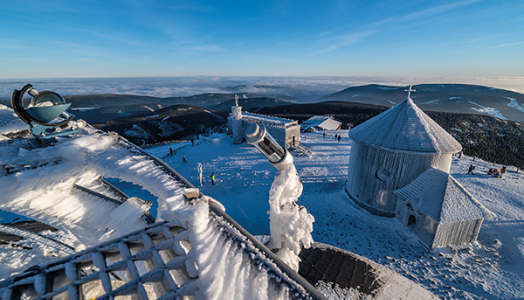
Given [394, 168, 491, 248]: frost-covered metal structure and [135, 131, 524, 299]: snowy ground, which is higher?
[394, 168, 491, 248]: frost-covered metal structure

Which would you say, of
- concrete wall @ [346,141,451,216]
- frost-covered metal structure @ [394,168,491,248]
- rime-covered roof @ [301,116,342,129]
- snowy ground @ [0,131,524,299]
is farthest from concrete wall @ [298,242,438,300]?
rime-covered roof @ [301,116,342,129]

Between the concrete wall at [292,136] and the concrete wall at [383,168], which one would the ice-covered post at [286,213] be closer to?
the concrete wall at [383,168]

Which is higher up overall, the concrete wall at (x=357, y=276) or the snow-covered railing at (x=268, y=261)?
the snow-covered railing at (x=268, y=261)

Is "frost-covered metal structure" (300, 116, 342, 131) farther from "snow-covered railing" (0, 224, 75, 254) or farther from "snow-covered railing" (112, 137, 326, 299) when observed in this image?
"snow-covered railing" (112, 137, 326, 299)

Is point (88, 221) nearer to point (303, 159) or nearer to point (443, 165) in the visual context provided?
point (443, 165)

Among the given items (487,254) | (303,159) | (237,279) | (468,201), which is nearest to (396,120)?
(468,201)

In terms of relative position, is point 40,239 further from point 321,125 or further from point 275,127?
point 321,125

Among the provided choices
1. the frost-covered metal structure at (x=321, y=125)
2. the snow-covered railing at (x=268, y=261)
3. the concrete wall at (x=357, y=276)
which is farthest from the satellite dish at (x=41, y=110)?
the frost-covered metal structure at (x=321, y=125)
